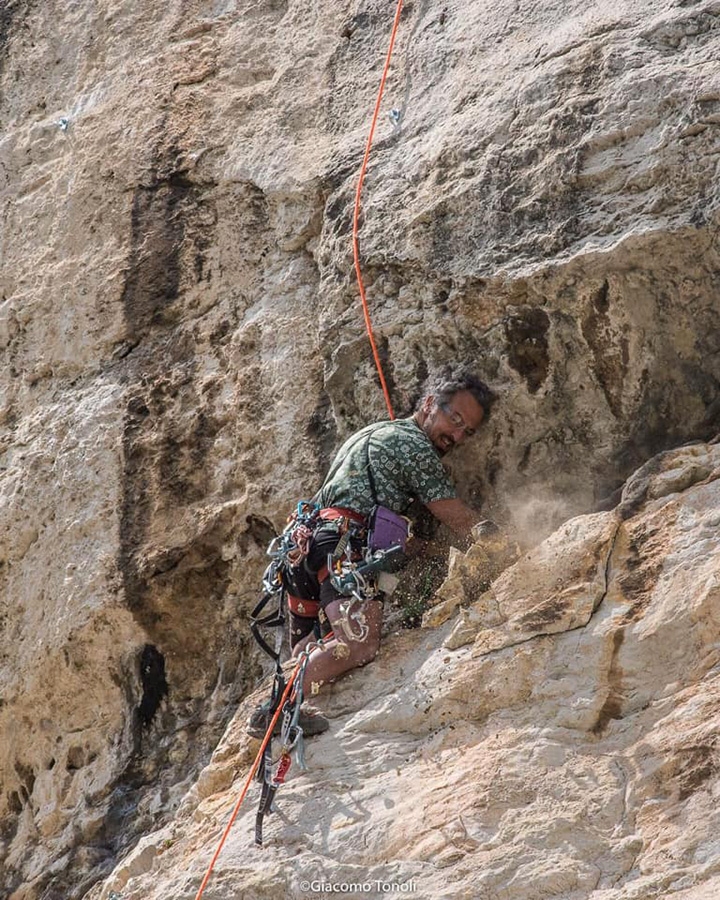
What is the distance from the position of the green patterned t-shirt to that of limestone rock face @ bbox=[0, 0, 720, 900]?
369 mm

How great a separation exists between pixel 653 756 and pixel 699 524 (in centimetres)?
102

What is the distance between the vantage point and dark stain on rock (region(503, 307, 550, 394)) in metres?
6.53

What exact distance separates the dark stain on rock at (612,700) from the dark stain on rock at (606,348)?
4.74ft

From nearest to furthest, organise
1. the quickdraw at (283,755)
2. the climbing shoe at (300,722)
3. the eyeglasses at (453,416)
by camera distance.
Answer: the quickdraw at (283,755) → the climbing shoe at (300,722) → the eyeglasses at (453,416)

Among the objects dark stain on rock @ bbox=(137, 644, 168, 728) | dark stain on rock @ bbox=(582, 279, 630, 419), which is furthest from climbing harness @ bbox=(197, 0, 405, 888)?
dark stain on rock @ bbox=(582, 279, 630, 419)

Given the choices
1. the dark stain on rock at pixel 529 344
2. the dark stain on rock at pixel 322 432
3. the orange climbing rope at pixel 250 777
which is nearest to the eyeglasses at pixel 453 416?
the dark stain on rock at pixel 529 344

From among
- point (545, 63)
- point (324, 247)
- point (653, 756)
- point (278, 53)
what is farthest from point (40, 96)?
point (653, 756)

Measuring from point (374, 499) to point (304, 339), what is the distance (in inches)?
50.3

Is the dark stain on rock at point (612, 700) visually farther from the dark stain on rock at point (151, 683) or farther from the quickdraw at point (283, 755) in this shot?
the dark stain on rock at point (151, 683)

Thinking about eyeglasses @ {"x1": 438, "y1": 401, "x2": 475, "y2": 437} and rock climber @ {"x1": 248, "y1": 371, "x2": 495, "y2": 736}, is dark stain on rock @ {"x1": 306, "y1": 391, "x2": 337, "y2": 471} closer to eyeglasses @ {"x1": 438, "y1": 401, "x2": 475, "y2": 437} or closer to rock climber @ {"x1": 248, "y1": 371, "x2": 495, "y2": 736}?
rock climber @ {"x1": 248, "y1": 371, "x2": 495, "y2": 736}

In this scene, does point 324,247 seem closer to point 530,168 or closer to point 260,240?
point 260,240

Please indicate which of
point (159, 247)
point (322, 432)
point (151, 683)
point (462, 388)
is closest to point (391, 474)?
point (462, 388)

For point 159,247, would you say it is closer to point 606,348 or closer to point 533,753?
point 606,348

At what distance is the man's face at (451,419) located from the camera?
652 cm
